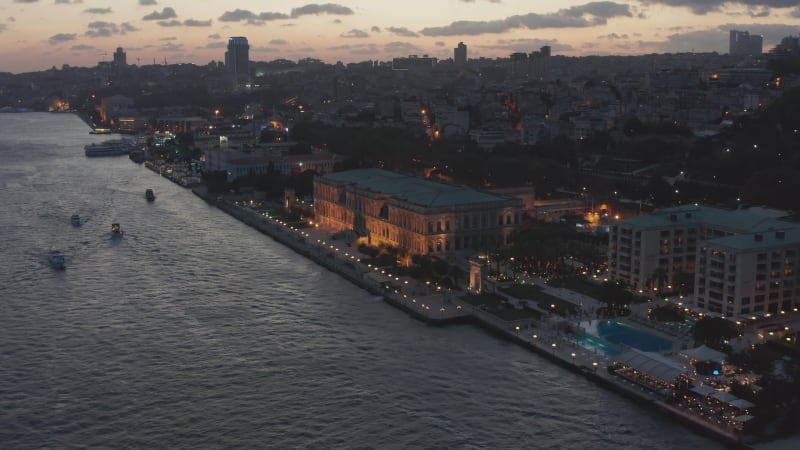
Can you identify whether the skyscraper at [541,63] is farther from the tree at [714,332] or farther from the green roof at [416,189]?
the tree at [714,332]

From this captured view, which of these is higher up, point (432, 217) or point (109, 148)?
point (432, 217)

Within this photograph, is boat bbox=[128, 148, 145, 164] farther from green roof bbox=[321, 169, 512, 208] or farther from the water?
the water

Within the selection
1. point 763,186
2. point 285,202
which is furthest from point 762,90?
point 285,202

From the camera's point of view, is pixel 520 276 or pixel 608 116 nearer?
pixel 520 276

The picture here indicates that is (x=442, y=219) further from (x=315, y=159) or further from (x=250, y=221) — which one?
(x=315, y=159)

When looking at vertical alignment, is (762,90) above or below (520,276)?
above

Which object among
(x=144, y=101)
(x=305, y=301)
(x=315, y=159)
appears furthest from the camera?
(x=144, y=101)

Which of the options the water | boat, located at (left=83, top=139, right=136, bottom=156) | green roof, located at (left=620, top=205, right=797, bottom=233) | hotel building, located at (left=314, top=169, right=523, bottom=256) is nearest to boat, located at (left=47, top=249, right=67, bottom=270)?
the water

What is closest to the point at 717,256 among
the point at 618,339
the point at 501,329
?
the point at 618,339

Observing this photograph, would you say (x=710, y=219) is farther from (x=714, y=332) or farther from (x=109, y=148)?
(x=109, y=148)
